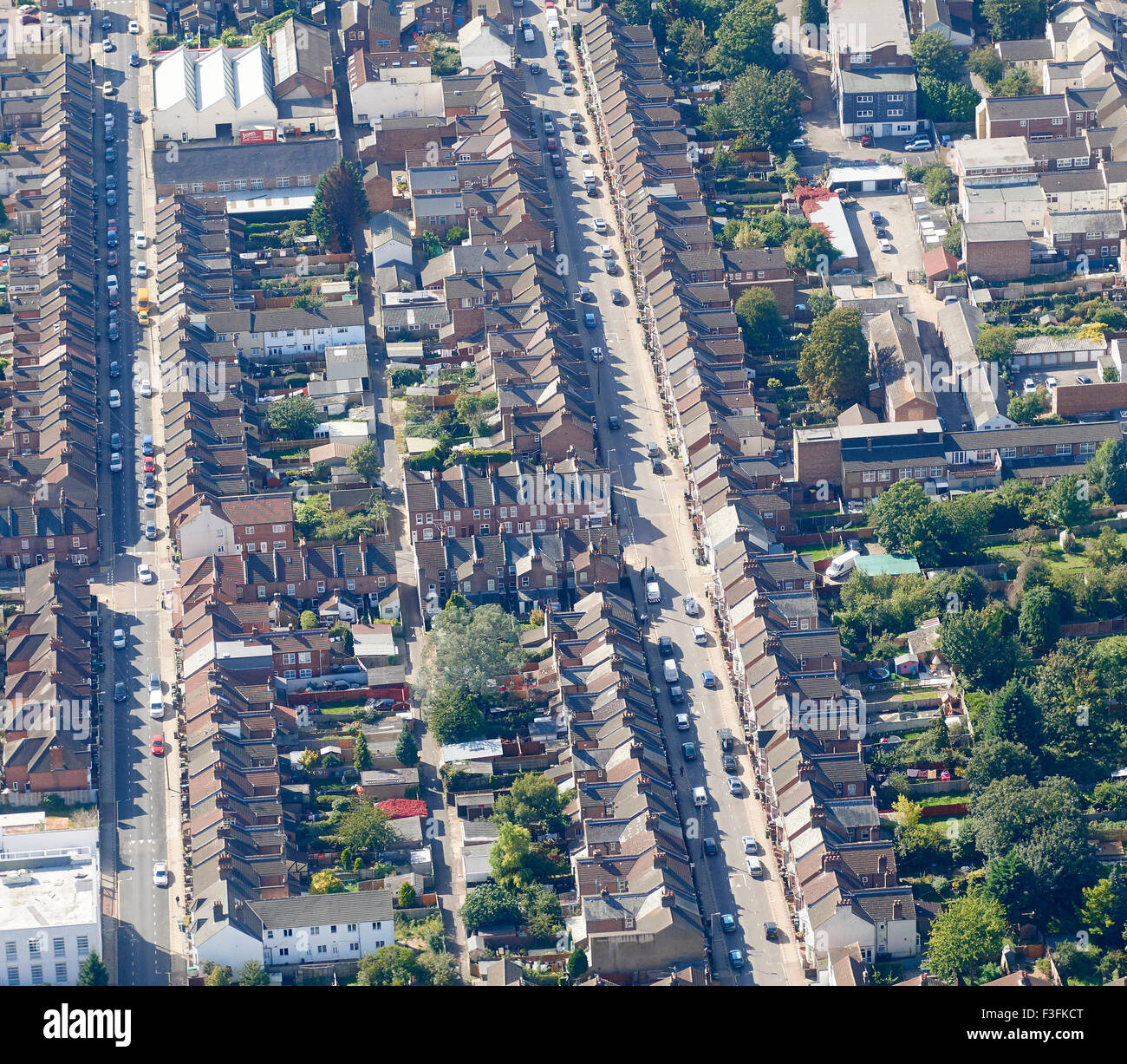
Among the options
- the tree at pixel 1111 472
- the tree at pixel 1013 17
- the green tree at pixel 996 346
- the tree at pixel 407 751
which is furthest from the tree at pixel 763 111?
the tree at pixel 407 751

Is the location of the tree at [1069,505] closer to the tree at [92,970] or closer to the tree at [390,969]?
the tree at [390,969]

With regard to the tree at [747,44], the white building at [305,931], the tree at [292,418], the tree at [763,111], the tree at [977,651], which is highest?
the tree at [747,44]

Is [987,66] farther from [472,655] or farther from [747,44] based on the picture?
[472,655]

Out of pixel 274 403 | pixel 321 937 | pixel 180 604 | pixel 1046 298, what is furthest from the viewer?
pixel 1046 298

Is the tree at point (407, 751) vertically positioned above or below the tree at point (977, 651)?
below

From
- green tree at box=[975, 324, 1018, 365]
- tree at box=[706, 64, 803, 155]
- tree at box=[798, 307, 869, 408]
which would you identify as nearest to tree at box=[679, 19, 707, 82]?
tree at box=[706, 64, 803, 155]
